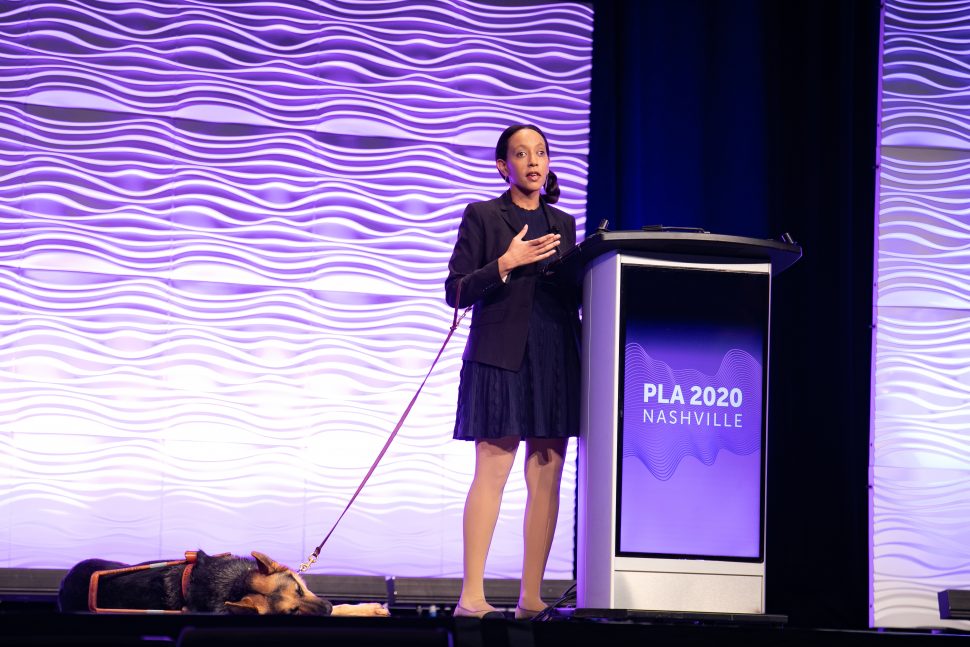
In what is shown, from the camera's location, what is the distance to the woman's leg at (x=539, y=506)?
9.37 feet

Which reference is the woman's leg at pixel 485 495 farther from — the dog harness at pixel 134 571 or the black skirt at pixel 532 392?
the dog harness at pixel 134 571

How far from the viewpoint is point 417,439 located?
4402mm

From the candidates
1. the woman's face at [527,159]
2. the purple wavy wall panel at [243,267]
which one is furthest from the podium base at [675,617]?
the purple wavy wall panel at [243,267]

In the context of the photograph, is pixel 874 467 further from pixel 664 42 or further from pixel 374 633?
pixel 374 633

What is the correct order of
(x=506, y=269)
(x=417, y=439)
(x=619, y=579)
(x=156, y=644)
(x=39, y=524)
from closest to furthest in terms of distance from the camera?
(x=156, y=644) < (x=619, y=579) < (x=506, y=269) < (x=39, y=524) < (x=417, y=439)

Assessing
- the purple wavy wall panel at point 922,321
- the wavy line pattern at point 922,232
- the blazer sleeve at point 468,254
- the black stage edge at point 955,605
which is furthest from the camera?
the wavy line pattern at point 922,232

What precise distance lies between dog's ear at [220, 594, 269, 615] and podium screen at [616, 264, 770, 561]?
3.05ft

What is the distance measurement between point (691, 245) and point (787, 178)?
232cm

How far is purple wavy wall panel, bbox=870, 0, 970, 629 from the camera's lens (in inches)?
170

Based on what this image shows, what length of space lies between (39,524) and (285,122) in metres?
2.07

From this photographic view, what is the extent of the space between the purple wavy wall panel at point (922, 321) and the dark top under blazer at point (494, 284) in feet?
6.97

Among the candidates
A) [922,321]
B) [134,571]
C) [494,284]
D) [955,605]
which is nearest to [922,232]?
[922,321]

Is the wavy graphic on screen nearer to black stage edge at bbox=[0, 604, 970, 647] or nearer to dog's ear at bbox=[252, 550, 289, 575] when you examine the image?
black stage edge at bbox=[0, 604, 970, 647]

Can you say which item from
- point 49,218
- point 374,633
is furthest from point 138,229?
point 374,633
